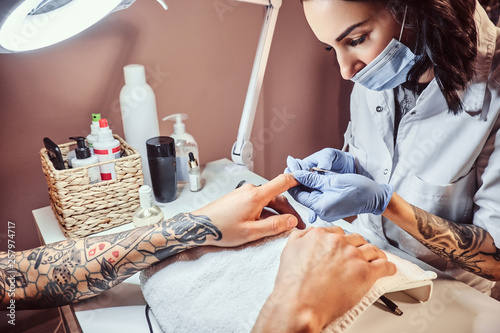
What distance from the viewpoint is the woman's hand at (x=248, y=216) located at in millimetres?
675

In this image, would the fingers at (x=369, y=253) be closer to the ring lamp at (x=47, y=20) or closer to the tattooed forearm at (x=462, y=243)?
A: the tattooed forearm at (x=462, y=243)

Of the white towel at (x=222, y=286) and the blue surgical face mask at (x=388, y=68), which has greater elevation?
the blue surgical face mask at (x=388, y=68)

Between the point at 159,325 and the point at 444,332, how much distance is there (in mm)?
506

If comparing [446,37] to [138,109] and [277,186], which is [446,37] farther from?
[138,109]

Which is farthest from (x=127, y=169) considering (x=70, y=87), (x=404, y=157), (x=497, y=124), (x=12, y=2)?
(x=497, y=124)

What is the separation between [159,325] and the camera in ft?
2.09

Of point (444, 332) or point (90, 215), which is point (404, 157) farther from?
point (90, 215)

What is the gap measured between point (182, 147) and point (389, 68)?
0.65 meters

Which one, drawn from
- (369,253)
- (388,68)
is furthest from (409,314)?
(388,68)

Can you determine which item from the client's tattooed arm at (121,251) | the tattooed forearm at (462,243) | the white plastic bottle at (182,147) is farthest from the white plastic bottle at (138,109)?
the tattooed forearm at (462,243)

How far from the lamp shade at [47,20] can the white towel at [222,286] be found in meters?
0.50

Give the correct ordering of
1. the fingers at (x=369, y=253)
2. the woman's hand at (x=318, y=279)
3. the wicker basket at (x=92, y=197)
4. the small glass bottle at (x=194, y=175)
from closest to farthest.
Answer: the woman's hand at (x=318, y=279), the fingers at (x=369, y=253), the wicker basket at (x=92, y=197), the small glass bottle at (x=194, y=175)

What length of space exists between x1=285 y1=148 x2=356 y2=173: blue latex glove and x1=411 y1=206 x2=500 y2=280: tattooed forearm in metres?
0.26

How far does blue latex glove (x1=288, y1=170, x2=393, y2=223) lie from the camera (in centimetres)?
75
